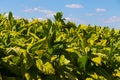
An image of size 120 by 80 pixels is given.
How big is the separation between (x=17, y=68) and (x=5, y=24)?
1.53 m

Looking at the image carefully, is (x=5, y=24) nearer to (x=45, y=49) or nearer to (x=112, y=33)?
(x=45, y=49)

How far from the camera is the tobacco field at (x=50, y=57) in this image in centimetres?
349

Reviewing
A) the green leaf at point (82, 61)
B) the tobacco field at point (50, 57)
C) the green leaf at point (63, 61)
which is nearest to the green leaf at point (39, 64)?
the tobacco field at point (50, 57)

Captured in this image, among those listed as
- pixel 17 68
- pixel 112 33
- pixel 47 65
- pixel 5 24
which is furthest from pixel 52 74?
pixel 112 33

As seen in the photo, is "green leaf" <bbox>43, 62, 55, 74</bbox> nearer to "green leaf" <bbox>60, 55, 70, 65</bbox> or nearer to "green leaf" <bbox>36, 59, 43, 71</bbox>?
"green leaf" <bbox>36, 59, 43, 71</bbox>

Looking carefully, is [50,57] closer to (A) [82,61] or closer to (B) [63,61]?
(B) [63,61]

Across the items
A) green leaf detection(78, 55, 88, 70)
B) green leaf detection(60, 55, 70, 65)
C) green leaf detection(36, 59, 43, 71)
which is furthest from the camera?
green leaf detection(78, 55, 88, 70)

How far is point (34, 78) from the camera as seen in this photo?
347 cm

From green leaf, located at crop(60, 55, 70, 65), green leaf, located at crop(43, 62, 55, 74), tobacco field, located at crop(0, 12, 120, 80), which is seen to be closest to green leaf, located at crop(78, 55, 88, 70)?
tobacco field, located at crop(0, 12, 120, 80)

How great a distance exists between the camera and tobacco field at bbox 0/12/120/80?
349cm

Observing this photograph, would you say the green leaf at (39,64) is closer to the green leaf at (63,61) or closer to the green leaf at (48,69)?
the green leaf at (48,69)

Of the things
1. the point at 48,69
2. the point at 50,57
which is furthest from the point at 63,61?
the point at 48,69

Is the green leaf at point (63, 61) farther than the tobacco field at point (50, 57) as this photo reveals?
Yes

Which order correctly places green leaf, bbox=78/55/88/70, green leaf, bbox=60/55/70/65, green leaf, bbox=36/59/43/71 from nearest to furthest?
1. green leaf, bbox=36/59/43/71
2. green leaf, bbox=60/55/70/65
3. green leaf, bbox=78/55/88/70
